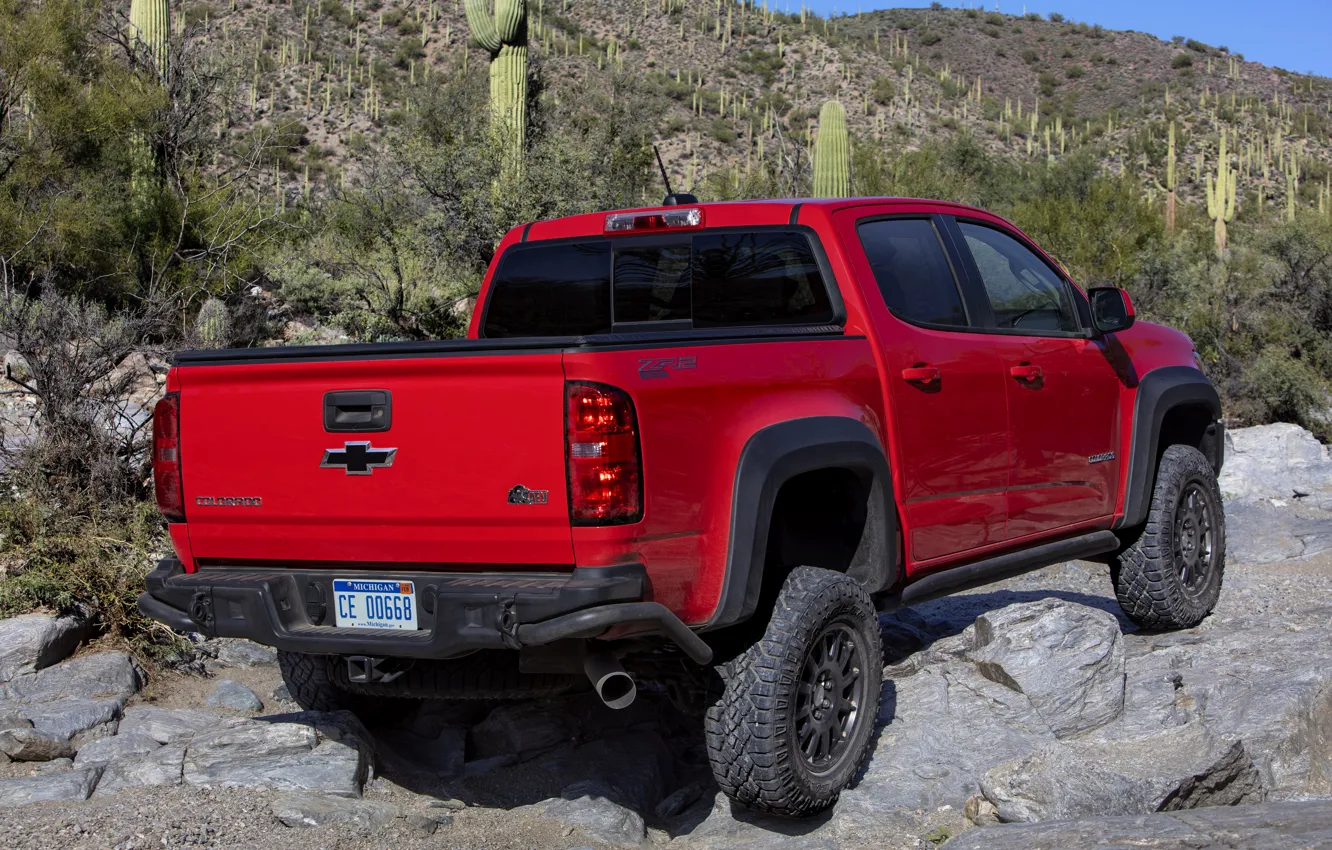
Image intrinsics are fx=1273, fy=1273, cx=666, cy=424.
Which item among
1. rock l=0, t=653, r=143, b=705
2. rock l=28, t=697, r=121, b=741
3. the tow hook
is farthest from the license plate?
rock l=0, t=653, r=143, b=705

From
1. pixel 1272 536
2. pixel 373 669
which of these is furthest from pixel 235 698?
pixel 1272 536

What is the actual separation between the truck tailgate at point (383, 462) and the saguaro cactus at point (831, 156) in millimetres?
17075

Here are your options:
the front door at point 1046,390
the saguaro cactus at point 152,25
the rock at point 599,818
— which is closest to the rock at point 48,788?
the rock at point 599,818

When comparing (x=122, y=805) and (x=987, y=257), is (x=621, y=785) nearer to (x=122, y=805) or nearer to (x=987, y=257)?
(x=122, y=805)

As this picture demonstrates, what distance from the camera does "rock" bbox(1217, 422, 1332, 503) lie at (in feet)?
37.8

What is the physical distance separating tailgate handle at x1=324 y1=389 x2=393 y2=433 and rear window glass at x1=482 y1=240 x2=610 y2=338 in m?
1.28

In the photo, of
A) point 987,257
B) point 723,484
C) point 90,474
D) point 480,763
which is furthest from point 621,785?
point 90,474

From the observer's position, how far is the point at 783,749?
4.07m

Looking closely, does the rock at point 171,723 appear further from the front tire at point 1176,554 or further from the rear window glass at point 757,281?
the front tire at point 1176,554

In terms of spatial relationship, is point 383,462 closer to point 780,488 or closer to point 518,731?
point 780,488

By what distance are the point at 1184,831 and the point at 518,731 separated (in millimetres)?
2888

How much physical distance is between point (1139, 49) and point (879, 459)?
6907cm

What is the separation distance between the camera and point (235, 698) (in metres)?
6.00

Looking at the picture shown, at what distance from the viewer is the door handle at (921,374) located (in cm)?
464
